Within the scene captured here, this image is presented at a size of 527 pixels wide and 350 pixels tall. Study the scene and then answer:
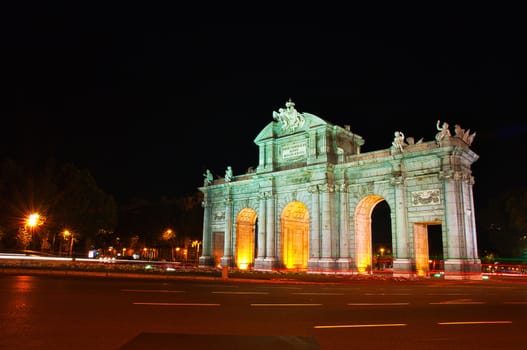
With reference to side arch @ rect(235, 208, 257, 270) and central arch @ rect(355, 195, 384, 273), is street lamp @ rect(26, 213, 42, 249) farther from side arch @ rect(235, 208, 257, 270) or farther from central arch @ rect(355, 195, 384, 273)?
central arch @ rect(355, 195, 384, 273)

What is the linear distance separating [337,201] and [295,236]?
955 centimetres

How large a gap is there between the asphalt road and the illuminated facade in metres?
22.5

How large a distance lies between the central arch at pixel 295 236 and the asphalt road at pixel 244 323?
33.7 m

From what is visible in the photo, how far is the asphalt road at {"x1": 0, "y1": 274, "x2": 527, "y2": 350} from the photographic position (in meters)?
8.64

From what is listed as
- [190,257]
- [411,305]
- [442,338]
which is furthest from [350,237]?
[190,257]

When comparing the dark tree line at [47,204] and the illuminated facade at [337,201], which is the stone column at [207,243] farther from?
the dark tree line at [47,204]

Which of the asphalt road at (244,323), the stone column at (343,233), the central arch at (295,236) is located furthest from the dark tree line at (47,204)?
the asphalt road at (244,323)

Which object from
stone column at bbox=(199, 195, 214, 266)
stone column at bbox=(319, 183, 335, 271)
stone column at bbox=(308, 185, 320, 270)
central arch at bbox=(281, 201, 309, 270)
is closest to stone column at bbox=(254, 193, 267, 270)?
central arch at bbox=(281, 201, 309, 270)

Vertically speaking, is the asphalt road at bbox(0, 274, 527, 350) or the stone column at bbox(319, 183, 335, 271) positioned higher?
the stone column at bbox(319, 183, 335, 271)

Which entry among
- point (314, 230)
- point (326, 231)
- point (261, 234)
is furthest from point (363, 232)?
point (261, 234)

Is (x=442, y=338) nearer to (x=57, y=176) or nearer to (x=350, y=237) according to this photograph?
(x=350, y=237)

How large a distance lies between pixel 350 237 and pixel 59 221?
40.7 m

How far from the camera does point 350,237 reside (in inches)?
1731

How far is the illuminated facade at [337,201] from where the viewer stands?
37.7 m
